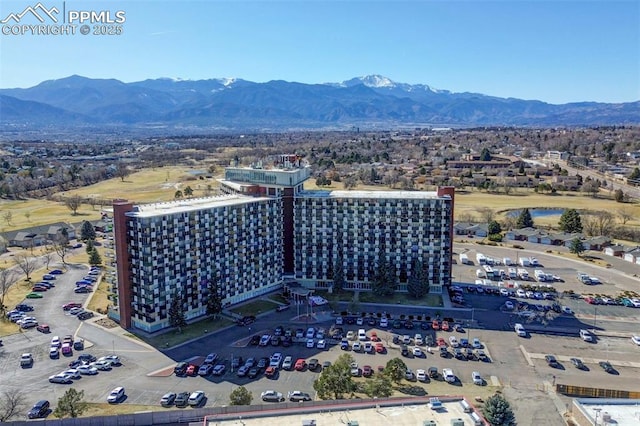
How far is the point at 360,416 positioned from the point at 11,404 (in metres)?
27.9

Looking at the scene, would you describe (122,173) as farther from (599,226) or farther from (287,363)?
(287,363)

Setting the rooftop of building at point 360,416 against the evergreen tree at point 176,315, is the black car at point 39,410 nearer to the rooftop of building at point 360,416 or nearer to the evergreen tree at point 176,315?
the evergreen tree at point 176,315

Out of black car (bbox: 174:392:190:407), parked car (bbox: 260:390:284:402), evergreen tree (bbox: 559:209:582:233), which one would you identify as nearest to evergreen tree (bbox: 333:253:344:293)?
parked car (bbox: 260:390:284:402)

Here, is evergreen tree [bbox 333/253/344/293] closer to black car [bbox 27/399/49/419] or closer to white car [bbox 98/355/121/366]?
white car [bbox 98/355/121/366]

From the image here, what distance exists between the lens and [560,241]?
94.6 meters

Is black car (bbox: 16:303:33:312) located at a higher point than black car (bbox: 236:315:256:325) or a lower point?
higher

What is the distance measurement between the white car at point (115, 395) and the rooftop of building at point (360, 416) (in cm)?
1445

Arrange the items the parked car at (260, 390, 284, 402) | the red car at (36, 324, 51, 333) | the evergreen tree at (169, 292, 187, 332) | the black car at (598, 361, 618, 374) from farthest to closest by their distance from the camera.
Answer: the red car at (36, 324, 51, 333), the evergreen tree at (169, 292, 187, 332), the black car at (598, 361, 618, 374), the parked car at (260, 390, 284, 402)

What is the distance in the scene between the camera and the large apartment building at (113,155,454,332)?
58781 millimetres

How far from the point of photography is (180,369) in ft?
155

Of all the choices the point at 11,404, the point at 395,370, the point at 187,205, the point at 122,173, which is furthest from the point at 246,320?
the point at 122,173

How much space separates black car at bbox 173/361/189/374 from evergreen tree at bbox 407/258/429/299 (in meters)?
29.6

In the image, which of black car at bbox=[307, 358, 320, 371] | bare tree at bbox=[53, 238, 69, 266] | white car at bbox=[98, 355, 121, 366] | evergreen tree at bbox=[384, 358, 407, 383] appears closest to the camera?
evergreen tree at bbox=[384, 358, 407, 383]

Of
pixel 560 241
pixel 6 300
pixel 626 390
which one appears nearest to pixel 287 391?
pixel 626 390
